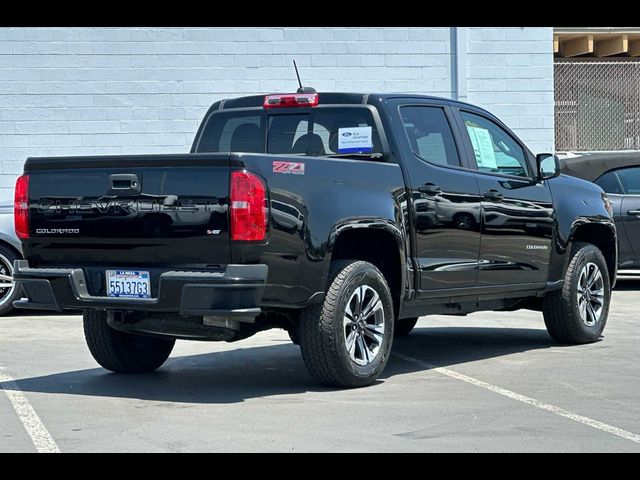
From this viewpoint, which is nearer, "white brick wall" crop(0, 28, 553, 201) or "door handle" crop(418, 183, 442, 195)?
"door handle" crop(418, 183, 442, 195)

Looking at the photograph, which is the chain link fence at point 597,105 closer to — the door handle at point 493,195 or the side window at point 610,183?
the side window at point 610,183

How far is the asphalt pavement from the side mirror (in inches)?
54.6

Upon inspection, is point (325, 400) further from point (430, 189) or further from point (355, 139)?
point (355, 139)

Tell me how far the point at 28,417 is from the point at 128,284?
39.6 inches

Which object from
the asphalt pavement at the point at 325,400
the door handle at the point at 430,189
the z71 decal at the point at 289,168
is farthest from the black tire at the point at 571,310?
the z71 decal at the point at 289,168

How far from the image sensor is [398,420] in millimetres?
6898

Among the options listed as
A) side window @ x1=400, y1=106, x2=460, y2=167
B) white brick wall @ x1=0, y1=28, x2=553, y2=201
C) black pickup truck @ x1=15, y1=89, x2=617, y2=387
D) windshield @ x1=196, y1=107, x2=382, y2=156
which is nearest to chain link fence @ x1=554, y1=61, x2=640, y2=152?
white brick wall @ x1=0, y1=28, x2=553, y2=201

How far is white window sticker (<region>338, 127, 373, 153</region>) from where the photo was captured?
8.66m

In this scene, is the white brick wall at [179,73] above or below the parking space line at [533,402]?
above

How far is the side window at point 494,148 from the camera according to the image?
376 inches

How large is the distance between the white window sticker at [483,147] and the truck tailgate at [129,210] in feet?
9.29

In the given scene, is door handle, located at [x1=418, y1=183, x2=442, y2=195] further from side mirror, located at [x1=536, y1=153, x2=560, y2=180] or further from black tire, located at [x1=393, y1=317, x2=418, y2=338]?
black tire, located at [x1=393, y1=317, x2=418, y2=338]

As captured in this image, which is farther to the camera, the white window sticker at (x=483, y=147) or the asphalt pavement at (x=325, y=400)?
the white window sticker at (x=483, y=147)
